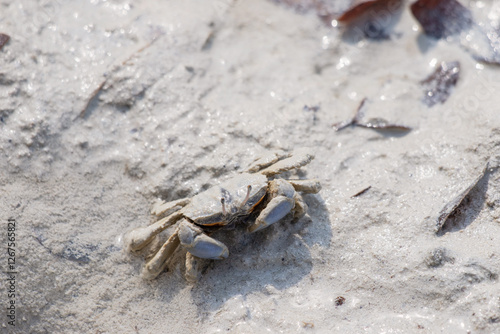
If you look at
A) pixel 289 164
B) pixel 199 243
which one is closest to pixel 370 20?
pixel 289 164

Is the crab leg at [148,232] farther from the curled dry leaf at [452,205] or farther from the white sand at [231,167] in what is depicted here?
→ the curled dry leaf at [452,205]

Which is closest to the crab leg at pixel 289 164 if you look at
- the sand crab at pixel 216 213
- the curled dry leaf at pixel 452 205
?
the sand crab at pixel 216 213

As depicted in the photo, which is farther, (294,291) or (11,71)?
(11,71)

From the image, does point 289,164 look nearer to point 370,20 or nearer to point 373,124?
point 373,124

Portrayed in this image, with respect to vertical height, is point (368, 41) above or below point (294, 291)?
above

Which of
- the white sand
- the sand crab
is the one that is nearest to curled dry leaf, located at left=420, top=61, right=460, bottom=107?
the white sand

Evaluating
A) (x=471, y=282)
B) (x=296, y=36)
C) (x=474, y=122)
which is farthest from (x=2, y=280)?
(x=474, y=122)

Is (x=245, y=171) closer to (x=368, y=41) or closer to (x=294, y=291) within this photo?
(x=294, y=291)

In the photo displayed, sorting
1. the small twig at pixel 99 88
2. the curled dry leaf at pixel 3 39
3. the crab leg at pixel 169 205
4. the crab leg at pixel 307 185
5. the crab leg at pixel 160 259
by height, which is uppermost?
the curled dry leaf at pixel 3 39
